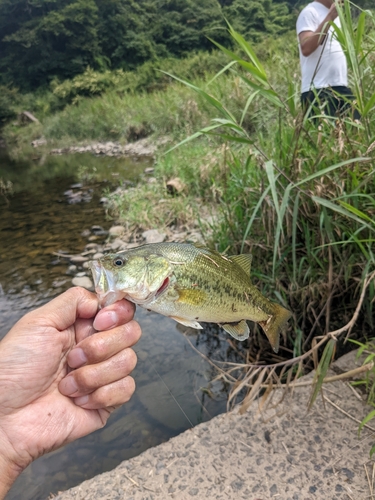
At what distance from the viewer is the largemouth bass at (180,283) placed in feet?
5.04

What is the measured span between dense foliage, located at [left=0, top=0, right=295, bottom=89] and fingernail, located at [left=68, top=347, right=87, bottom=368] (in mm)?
51625

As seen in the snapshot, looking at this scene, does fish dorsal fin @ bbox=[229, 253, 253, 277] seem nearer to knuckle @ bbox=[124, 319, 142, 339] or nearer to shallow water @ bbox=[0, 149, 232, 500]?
knuckle @ bbox=[124, 319, 142, 339]

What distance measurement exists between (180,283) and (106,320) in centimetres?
46

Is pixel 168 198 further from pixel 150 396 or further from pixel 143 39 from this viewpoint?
pixel 143 39

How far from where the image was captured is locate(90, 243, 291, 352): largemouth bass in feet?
5.04

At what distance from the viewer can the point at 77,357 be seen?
6.09ft

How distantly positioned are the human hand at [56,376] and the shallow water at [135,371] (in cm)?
135

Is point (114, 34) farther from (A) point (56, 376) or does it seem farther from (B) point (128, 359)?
(B) point (128, 359)

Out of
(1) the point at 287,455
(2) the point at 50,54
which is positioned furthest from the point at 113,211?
(2) the point at 50,54

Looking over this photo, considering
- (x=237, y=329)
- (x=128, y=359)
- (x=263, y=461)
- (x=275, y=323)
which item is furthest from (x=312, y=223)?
(x=128, y=359)

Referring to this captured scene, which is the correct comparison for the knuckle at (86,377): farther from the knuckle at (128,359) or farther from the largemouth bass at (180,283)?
the largemouth bass at (180,283)

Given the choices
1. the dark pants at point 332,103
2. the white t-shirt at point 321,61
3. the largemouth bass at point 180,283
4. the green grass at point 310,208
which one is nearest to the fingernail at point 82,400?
the largemouth bass at point 180,283

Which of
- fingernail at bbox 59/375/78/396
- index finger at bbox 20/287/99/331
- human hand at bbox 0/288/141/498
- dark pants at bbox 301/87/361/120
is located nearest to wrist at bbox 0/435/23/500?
human hand at bbox 0/288/141/498

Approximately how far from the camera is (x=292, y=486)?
2.18m
